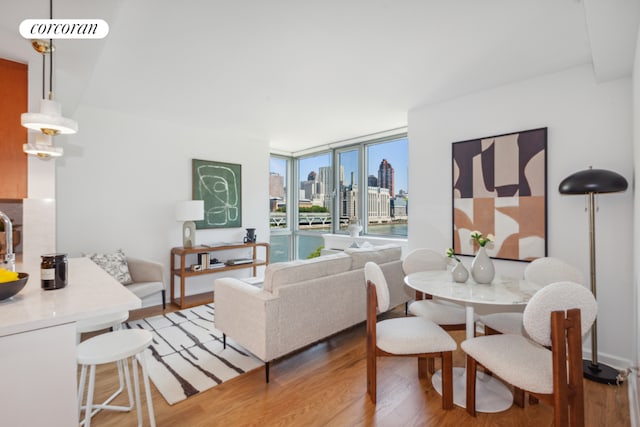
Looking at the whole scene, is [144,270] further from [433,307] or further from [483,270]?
[483,270]

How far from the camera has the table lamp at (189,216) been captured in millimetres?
4109

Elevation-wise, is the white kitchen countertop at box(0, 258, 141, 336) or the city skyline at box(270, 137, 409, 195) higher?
the city skyline at box(270, 137, 409, 195)

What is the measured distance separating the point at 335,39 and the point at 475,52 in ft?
3.89

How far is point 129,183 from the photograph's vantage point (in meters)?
4.05

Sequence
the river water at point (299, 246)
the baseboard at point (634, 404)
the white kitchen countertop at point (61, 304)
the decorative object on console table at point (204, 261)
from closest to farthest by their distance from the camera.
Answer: the white kitchen countertop at point (61, 304) < the baseboard at point (634, 404) < the decorative object on console table at point (204, 261) < the river water at point (299, 246)

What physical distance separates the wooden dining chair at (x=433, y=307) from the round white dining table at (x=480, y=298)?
0.21m

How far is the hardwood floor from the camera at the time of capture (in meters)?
1.87

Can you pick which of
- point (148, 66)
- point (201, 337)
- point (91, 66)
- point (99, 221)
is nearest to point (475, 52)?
point (148, 66)

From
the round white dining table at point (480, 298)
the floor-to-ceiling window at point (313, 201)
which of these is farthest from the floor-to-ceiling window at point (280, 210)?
the round white dining table at point (480, 298)

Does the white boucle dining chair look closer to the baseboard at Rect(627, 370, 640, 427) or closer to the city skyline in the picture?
the baseboard at Rect(627, 370, 640, 427)

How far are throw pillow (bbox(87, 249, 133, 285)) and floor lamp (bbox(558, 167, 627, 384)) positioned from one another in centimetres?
456

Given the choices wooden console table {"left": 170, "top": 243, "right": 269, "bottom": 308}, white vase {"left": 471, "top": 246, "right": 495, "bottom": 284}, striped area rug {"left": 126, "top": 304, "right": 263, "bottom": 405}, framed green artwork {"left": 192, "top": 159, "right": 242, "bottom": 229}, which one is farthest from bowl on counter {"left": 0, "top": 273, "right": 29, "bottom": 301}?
framed green artwork {"left": 192, "top": 159, "right": 242, "bottom": 229}

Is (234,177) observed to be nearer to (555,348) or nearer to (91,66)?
(91,66)

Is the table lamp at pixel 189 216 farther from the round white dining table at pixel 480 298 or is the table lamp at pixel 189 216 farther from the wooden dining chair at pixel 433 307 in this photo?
the round white dining table at pixel 480 298
